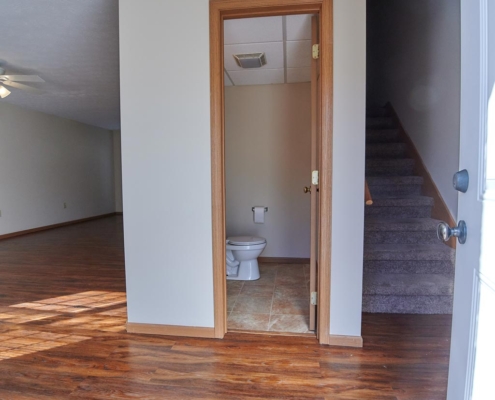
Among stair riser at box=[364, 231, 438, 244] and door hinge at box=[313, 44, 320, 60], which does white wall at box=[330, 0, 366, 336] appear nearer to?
door hinge at box=[313, 44, 320, 60]

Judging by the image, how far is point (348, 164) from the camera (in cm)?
163

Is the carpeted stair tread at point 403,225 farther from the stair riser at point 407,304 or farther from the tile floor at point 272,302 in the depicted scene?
the tile floor at point 272,302

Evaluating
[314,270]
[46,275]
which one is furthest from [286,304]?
[46,275]

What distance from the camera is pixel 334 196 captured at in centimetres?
166

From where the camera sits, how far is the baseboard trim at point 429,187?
96.9 inches

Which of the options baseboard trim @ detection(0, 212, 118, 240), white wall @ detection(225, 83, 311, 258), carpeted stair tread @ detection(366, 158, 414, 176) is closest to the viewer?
carpeted stair tread @ detection(366, 158, 414, 176)

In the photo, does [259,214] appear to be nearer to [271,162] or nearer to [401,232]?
[271,162]

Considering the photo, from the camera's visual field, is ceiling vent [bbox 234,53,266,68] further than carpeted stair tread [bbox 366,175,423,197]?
No

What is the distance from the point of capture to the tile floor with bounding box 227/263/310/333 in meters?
1.98

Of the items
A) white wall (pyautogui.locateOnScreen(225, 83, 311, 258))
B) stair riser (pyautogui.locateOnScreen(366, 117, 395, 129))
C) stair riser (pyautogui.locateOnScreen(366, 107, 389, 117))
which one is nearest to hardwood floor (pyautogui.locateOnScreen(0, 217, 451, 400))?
white wall (pyautogui.locateOnScreen(225, 83, 311, 258))

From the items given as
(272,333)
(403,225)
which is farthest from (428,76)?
(272,333)

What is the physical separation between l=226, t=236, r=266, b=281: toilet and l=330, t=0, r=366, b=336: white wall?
1207 mm

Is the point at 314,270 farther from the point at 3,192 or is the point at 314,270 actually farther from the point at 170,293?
the point at 3,192

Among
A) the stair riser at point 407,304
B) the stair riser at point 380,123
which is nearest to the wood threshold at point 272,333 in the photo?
the stair riser at point 407,304
